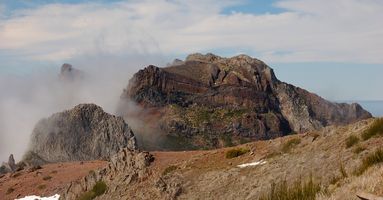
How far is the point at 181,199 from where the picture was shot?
1172 inches

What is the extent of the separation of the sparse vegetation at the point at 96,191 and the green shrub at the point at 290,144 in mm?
15988

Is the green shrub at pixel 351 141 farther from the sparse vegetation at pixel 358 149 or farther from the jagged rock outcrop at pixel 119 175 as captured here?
the jagged rock outcrop at pixel 119 175

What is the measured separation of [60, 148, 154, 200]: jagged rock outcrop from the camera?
3819 cm

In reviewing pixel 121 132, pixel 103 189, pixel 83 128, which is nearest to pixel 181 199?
pixel 103 189

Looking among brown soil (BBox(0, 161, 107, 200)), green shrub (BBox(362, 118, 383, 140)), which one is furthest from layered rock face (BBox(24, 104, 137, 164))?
green shrub (BBox(362, 118, 383, 140))

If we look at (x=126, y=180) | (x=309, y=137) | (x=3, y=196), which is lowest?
(x=3, y=196)

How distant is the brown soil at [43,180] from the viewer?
60.8 metres

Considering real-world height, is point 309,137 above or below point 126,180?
above

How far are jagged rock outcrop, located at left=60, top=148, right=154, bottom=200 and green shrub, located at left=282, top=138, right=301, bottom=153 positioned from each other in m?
11.1

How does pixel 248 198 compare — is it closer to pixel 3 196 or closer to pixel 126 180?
pixel 126 180

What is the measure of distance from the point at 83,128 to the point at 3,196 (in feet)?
368

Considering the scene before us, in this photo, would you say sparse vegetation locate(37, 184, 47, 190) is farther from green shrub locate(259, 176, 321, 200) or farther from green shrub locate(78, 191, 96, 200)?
green shrub locate(259, 176, 321, 200)

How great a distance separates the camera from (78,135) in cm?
17438

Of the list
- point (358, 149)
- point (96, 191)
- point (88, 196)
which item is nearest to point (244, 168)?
point (358, 149)
